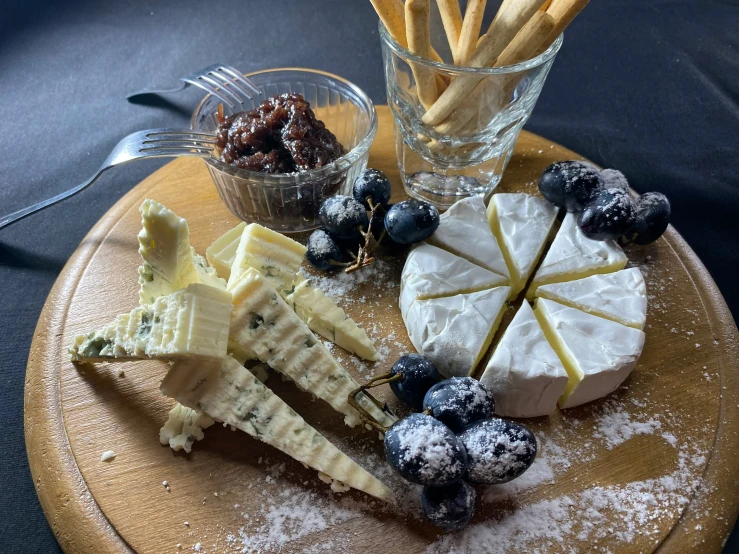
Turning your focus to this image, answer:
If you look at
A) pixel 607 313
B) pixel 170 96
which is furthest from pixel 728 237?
pixel 170 96

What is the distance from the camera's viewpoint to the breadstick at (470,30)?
1.78m

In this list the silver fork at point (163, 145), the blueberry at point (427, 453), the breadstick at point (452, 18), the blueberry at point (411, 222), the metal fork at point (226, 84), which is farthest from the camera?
the metal fork at point (226, 84)

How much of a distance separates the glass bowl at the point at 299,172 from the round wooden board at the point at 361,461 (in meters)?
0.40

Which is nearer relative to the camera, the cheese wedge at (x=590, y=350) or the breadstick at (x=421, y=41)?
the cheese wedge at (x=590, y=350)

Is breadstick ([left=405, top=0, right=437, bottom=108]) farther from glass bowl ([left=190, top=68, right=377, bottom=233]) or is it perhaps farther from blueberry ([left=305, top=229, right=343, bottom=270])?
blueberry ([left=305, top=229, right=343, bottom=270])

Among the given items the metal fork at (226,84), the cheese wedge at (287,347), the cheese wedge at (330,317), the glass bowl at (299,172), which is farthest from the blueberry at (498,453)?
the metal fork at (226,84)

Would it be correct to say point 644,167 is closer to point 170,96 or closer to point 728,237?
point 728,237

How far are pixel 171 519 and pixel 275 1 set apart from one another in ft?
11.4

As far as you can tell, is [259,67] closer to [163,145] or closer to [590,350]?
[163,145]

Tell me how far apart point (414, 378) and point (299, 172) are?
2.68 feet

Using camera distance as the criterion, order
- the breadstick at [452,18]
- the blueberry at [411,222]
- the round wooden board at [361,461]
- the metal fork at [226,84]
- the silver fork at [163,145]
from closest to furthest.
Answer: the round wooden board at [361,461] → the blueberry at [411,222] → the breadstick at [452,18] → the silver fork at [163,145] → the metal fork at [226,84]

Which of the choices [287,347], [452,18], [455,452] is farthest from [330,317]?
[452,18]

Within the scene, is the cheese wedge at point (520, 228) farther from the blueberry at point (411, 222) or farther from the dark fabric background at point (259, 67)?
the dark fabric background at point (259, 67)

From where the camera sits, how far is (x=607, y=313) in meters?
1.70
